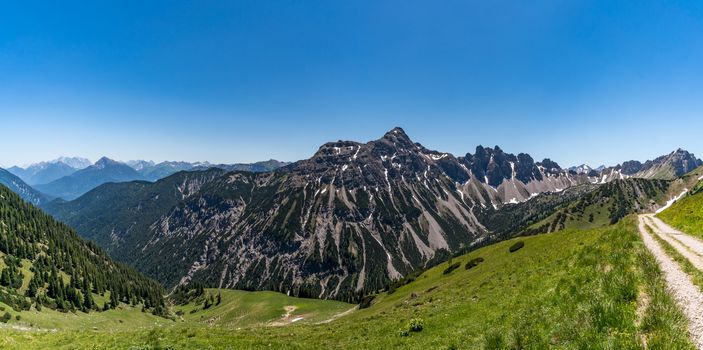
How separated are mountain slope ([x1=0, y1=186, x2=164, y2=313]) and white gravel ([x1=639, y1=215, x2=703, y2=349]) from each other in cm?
9421

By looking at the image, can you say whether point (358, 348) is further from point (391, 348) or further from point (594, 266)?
point (594, 266)

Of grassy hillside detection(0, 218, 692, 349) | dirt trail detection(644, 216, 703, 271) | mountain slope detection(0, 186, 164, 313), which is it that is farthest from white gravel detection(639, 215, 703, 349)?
mountain slope detection(0, 186, 164, 313)

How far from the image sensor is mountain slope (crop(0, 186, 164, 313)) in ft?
293

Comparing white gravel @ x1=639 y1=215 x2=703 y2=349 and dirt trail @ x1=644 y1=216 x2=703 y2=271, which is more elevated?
white gravel @ x1=639 y1=215 x2=703 y2=349

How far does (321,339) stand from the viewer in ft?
103

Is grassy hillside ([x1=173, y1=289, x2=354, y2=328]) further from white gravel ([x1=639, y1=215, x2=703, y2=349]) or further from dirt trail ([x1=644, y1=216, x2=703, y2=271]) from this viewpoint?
white gravel ([x1=639, y1=215, x2=703, y2=349])

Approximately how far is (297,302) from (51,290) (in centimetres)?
7514

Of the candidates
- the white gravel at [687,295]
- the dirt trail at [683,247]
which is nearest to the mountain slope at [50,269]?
the white gravel at [687,295]

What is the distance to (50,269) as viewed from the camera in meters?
115

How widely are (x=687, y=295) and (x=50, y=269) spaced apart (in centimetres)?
16045

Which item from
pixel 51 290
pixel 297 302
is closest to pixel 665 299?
pixel 297 302

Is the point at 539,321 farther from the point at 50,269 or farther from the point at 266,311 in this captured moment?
the point at 50,269

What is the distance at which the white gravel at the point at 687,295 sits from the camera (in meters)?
11.3

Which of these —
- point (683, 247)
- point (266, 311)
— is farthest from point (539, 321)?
point (266, 311)
